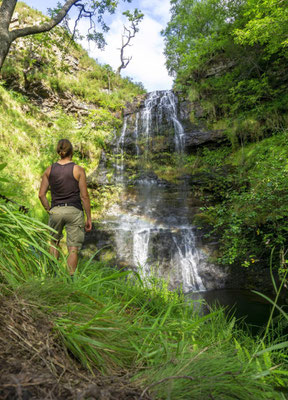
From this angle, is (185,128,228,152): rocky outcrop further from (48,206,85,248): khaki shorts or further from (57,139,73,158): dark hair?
(48,206,85,248): khaki shorts

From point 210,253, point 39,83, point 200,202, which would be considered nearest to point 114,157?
point 200,202

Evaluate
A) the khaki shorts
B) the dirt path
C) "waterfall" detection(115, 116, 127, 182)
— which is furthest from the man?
"waterfall" detection(115, 116, 127, 182)

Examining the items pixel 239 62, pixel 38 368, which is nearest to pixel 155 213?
pixel 38 368

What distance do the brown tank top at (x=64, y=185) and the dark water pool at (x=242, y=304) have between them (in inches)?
111

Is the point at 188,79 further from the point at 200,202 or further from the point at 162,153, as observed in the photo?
the point at 200,202

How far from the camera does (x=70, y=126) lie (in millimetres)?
8977

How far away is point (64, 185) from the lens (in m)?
2.99

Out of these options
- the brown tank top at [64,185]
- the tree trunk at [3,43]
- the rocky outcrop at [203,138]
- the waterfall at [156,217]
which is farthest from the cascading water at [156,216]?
the tree trunk at [3,43]

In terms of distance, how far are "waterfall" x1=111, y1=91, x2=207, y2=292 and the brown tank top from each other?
1560 millimetres

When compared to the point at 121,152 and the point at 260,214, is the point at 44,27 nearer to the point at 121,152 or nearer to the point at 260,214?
the point at 121,152

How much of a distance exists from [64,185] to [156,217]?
5799 millimetres

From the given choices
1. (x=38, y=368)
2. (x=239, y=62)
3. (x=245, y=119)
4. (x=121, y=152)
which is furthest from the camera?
(x=121, y=152)

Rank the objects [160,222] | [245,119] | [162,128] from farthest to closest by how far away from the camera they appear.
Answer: [162,128], [245,119], [160,222]

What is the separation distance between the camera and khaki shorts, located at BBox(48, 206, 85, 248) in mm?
2977
